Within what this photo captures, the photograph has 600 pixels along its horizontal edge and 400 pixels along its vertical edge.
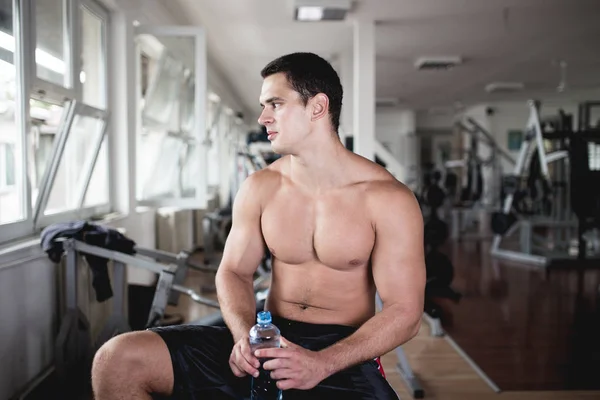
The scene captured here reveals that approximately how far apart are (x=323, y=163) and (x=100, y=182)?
82.7 inches

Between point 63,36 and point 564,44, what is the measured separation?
4595 millimetres

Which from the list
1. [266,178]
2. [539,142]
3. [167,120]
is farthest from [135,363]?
[539,142]

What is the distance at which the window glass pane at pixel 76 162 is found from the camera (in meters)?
2.60

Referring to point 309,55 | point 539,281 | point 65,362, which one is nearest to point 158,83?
point 65,362

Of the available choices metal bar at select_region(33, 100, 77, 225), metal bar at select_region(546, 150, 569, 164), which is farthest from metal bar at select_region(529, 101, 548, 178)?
metal bar at select_region(33, 100, 77, 225)

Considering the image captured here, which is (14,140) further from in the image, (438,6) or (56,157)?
(438,6)

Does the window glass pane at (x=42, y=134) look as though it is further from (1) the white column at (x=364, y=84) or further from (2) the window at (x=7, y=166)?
(1) the white column at (x=364, y=84)

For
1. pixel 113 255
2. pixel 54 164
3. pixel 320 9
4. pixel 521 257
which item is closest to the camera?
pixel 113 255

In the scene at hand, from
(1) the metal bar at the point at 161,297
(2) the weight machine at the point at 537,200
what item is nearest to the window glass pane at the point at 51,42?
(1) the metal bar at the point at 161,297

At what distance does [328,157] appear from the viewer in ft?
4.09

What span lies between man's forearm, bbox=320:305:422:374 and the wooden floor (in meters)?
0.99

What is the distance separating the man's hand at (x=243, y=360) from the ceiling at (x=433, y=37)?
2.98 metres

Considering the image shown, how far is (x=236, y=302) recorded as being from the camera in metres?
1.23

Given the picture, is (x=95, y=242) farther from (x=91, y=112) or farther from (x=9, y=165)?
(x=91, y=112)
